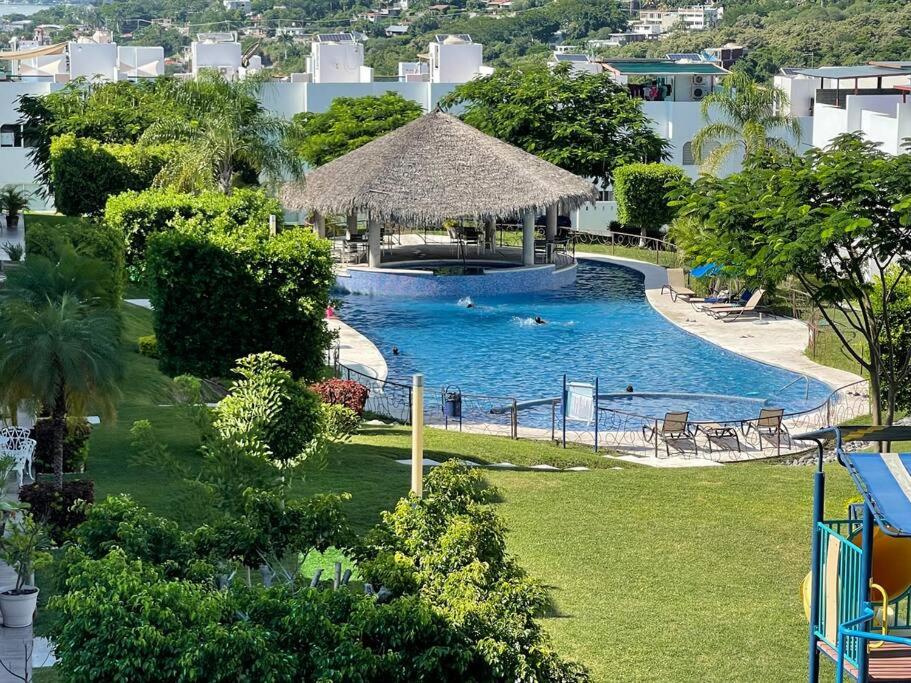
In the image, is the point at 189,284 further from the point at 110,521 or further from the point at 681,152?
the point at 681,152

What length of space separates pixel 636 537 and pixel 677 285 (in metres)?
22.9

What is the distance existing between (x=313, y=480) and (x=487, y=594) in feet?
26.8

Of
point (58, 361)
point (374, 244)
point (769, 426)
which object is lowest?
point (769, 426)

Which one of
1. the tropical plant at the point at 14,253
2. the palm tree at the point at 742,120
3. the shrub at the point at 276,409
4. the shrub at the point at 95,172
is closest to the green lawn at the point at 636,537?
the shrub at the point at 276,409

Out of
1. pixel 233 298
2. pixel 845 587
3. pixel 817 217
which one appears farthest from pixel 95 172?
pixel 845 587

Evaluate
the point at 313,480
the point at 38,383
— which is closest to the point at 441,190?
the point at 313,480

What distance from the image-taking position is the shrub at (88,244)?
78.7 feet

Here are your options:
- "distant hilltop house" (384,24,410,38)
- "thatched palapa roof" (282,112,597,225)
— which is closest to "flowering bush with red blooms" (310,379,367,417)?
"thatched palapa roof" (282,112,597,225)

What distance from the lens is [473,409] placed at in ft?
81.6

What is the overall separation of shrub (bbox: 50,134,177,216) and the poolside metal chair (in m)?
19.6

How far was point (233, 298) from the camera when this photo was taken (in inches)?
819

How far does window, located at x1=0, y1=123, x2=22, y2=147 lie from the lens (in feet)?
176

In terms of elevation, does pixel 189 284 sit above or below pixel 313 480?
above

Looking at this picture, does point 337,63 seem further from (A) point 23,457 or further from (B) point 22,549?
(B) point 22,549
